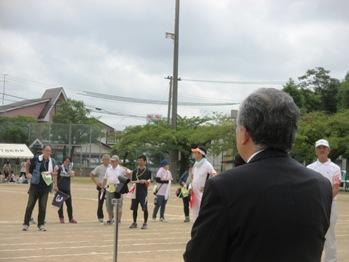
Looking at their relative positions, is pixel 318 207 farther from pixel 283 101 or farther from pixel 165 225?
pixel 165 225

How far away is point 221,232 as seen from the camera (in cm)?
252

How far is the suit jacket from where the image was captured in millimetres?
2525

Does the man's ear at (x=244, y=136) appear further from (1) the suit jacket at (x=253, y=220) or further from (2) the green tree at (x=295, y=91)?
(2) the green tree at (x=295, y=91)

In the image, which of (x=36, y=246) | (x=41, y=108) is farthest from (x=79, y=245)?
(x=41, y=108)

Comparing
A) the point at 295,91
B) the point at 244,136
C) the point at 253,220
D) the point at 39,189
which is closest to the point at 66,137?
the point at 295,91

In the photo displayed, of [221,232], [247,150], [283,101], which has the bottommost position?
[221,232]

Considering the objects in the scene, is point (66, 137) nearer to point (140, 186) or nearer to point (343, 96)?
point (343, 96)

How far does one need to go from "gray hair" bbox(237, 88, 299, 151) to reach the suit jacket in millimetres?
142

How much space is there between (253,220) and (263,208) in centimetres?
7

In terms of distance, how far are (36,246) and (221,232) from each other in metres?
8.56

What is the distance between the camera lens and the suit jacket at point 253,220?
2.53 m

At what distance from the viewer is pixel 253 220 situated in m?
2.54

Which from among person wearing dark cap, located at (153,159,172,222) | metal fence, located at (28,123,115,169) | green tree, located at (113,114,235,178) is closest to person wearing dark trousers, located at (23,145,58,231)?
person wearing dark cap, located at (153,159,172,222)

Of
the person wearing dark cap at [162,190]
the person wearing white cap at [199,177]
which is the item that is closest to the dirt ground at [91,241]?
the person wearing dark cap at [162,190]
